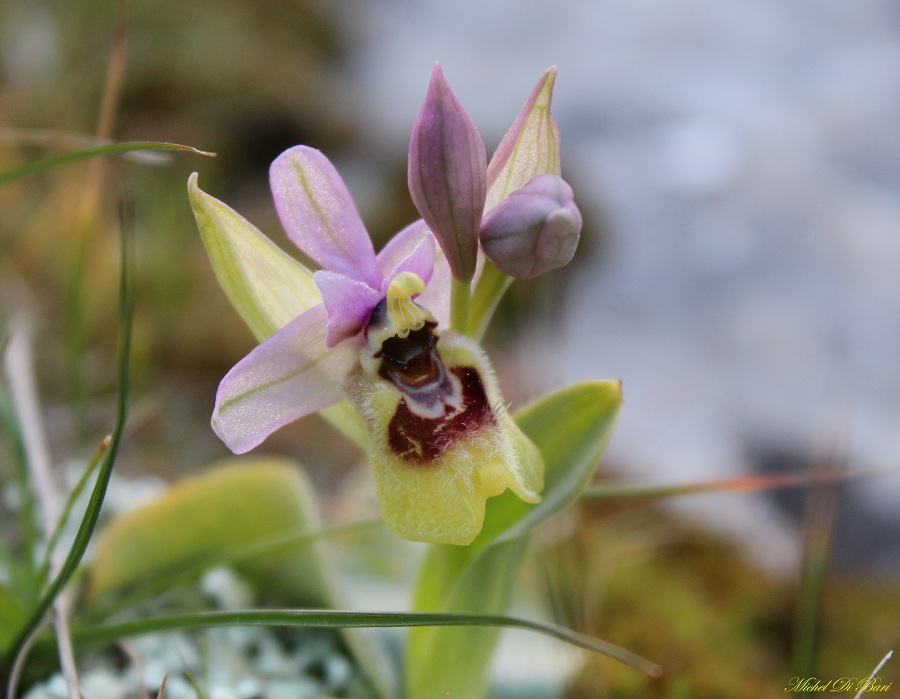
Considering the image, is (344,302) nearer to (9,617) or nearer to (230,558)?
(230,558)

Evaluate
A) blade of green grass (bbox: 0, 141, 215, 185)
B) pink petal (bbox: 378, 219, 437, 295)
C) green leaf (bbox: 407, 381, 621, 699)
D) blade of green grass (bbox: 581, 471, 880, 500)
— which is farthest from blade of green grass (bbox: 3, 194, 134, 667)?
blade of green grass (bbox: 581, 471, 880, 500)

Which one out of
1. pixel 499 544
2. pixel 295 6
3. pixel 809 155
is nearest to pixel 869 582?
pixel 499 544

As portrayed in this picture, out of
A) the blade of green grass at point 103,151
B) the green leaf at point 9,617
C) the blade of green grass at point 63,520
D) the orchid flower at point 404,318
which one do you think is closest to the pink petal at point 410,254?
the orchid flower at point 404,318

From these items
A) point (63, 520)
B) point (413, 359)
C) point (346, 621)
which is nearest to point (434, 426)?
point (413, 359)

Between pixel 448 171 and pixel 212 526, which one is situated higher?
pixel 448 171

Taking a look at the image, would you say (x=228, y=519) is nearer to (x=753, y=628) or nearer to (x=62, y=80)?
(x=753, y=628)

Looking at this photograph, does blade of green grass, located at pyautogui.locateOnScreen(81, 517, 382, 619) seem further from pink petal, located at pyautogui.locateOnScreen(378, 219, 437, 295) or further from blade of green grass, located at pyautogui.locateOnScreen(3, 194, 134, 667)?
Result: pink petal, located at pyautogui.locateOnScreen(378, 219, 437, 295)
